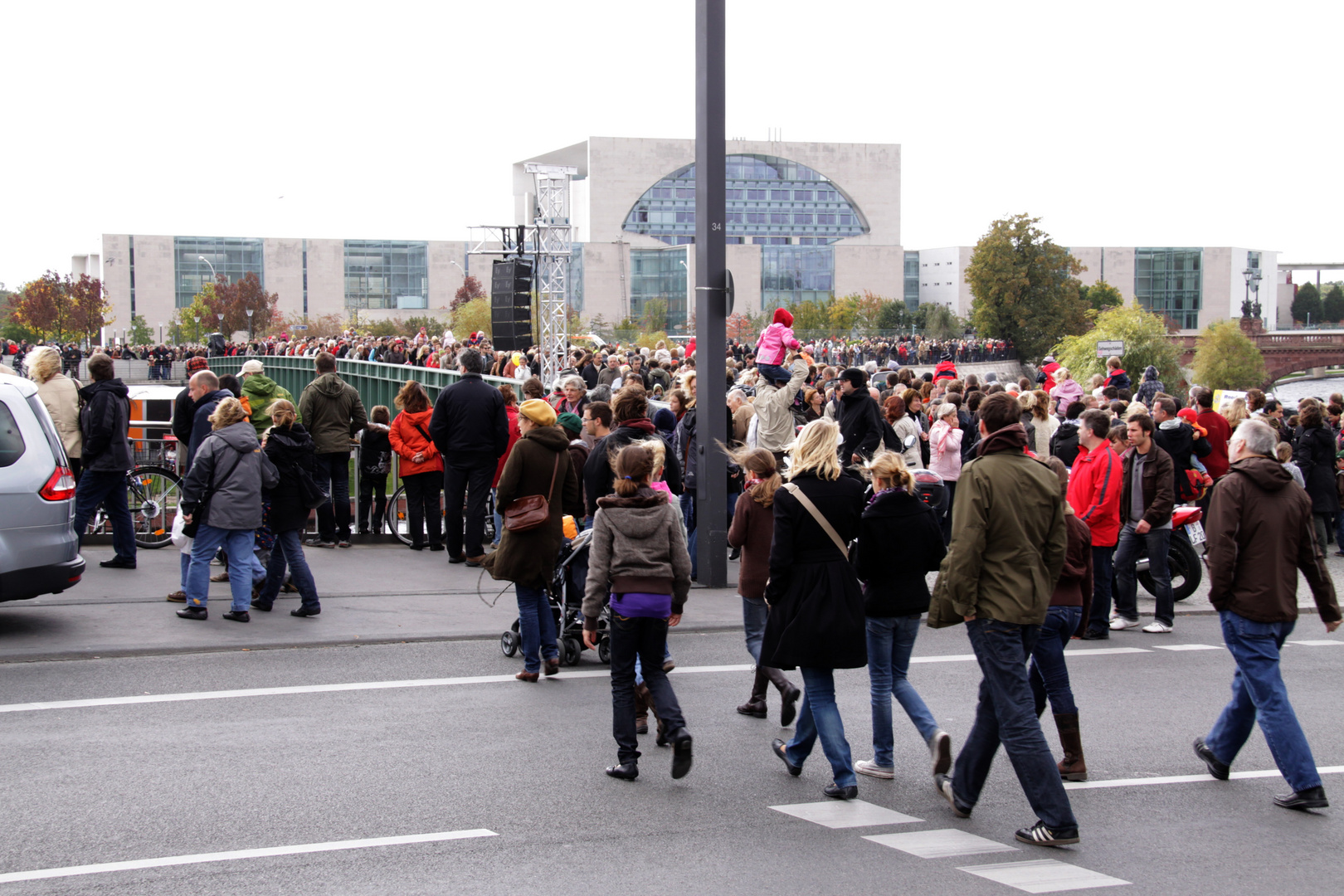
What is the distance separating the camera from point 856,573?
6043 mm

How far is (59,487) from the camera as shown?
29.7 ft

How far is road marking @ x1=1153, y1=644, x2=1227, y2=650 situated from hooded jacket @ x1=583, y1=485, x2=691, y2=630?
5389 mm

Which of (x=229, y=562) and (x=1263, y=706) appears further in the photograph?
(x=229, y=562)

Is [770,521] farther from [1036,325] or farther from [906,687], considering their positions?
[1036,325]

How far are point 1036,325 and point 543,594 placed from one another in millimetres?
70165

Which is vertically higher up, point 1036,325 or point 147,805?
point 1036,325

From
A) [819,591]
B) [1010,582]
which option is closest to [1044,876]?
[1010,582]

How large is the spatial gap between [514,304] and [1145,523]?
1737cm

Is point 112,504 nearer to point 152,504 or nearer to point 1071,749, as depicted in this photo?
point 152,504

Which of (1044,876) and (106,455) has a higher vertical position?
(106,455)

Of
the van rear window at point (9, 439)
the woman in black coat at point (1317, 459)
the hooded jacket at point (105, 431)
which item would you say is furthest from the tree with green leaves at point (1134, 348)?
the van rear window at point (9, 439)

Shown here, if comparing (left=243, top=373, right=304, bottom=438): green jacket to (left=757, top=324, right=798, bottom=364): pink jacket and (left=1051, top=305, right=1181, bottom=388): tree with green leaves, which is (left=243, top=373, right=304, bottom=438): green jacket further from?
(left=1051, top=305, right=1181, bottom=388): tree with green leaves

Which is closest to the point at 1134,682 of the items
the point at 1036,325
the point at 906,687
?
the point at 906,687

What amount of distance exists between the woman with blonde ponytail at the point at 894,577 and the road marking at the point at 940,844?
0.62 meters
